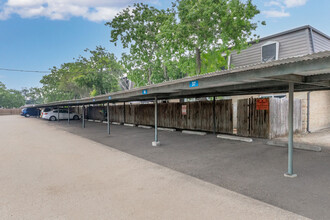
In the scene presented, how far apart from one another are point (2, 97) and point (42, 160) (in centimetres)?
7967

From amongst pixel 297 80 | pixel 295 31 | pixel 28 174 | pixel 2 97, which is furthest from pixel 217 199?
pixel 2 97

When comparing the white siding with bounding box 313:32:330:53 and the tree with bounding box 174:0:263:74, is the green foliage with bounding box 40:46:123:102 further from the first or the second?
the white siding with bounding box 313:32:330:53

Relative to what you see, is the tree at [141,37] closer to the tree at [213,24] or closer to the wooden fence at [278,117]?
the tree at [213,24]

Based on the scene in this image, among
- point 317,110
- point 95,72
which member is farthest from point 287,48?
point 95,72

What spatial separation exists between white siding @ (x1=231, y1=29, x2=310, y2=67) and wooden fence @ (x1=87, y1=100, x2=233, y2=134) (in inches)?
254

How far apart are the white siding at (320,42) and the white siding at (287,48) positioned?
2.76 feet

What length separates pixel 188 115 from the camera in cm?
1396

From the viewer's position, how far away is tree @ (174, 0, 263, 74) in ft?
42.8

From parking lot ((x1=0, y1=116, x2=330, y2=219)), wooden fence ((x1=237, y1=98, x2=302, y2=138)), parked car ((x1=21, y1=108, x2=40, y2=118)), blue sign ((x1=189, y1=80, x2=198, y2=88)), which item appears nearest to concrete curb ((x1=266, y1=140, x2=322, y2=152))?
parking lot ((x1=0, y1=116, x2=330, y2=219))

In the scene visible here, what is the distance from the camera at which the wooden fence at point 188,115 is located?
11914 mm

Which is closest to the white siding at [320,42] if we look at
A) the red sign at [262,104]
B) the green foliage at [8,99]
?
the red sign at [262,104]

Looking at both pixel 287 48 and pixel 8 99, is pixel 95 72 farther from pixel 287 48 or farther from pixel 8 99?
pixel 8 99

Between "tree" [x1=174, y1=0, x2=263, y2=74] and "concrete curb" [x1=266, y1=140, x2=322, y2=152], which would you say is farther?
"tree" [x1=174, y1=0, x2=263, y2=74]

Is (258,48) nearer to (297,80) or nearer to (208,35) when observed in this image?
(208,35)
